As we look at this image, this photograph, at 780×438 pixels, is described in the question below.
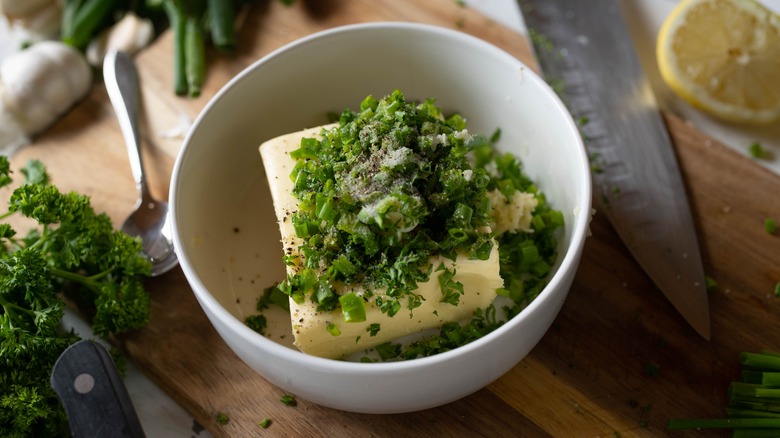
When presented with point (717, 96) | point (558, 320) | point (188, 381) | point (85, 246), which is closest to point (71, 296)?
point (85, 246)

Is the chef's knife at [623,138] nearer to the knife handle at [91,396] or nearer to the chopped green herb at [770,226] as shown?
the chopped green herb at [770,226]

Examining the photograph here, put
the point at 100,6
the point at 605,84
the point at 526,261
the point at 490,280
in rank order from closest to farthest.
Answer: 1. the point at 490,280
2. the point at 526,261
3. the point at 605,84
4. the point at 100,6

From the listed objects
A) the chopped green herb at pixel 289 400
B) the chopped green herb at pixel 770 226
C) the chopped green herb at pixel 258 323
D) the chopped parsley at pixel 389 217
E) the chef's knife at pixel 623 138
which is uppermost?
the chopped parsley at pixel 389 217

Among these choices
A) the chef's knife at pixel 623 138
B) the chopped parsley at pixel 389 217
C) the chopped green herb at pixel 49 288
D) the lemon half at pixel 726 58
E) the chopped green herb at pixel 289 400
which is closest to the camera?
the chopped parsley at pixel 389 217

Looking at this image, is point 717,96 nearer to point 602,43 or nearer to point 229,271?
point 602,43

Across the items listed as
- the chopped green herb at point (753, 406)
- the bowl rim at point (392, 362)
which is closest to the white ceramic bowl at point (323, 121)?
the bowl rim at point (392, 362)

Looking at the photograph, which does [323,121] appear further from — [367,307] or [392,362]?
[392,362]

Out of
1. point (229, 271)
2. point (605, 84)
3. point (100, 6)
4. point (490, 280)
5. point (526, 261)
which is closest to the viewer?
point (490, 280)
